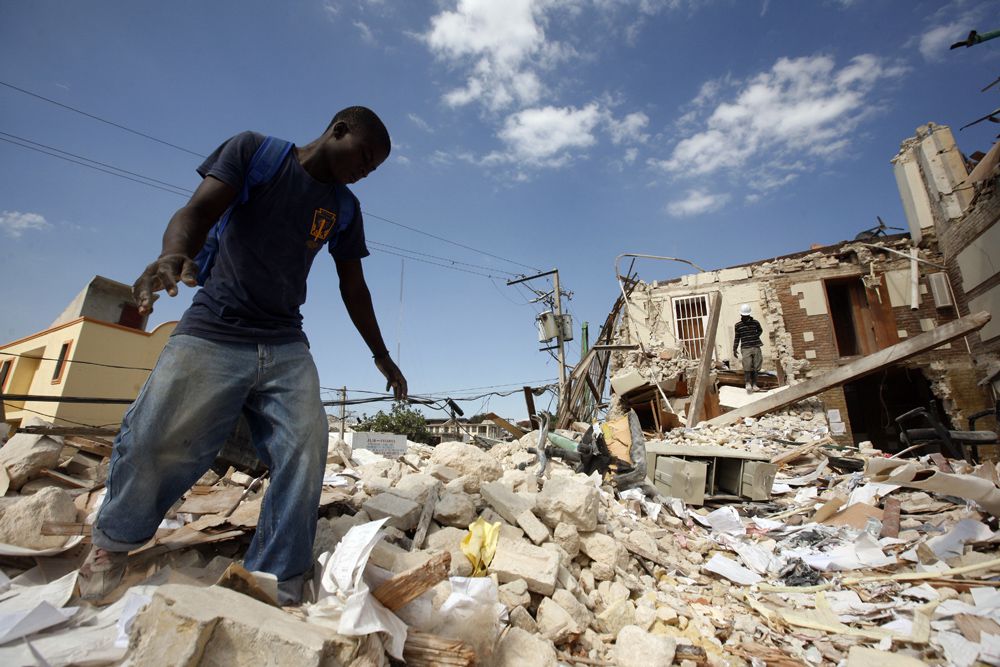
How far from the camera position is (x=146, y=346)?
1400 cm

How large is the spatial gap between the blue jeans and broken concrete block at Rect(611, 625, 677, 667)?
4.35 ft

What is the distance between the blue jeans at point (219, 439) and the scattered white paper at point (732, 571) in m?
2.78

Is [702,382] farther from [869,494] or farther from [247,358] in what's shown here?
[247,358]

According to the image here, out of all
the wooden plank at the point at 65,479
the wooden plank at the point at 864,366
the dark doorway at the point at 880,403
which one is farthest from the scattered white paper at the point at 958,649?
the dark doorway at the point at 880,403

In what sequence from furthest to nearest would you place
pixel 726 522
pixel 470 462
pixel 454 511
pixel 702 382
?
pixel 702 382, pixel 726 522, pixel 470 462, pixel 454 511

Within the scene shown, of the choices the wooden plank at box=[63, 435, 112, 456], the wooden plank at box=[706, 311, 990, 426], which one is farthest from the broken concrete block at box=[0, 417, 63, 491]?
the wooden plank at box=[706, 311, 990, 426]

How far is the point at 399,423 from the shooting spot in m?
22.8

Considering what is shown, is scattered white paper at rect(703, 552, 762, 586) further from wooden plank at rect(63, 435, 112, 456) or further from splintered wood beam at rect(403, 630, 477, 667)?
wooden plank at rect(63, 435, 112, 456)

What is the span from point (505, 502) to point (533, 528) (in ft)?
0.81

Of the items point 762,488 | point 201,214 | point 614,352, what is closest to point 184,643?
point 201,214

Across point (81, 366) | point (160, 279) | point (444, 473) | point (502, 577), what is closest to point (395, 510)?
point (502, 577)

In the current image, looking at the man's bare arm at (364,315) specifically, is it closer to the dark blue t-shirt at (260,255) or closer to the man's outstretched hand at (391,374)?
the man's outstretched hand at (391,374)

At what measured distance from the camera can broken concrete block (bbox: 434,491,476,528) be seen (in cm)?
256

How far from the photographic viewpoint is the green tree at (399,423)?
22.7 metres
